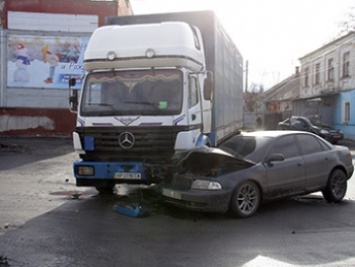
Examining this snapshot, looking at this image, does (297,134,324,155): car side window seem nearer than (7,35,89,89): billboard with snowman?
Yes

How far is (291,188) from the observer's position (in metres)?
8.26

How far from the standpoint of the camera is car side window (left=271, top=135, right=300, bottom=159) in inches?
329

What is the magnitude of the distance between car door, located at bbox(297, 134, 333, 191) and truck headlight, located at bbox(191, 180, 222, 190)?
208 centimetres

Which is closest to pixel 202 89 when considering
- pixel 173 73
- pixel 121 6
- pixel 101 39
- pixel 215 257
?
pixel 173 73

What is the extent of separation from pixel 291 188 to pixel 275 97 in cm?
5800

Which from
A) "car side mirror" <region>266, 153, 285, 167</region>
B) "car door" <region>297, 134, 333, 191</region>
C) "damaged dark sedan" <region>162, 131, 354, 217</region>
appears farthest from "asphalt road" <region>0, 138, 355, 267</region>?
"car side mirror" <region>266, 153, 285, 167</region>

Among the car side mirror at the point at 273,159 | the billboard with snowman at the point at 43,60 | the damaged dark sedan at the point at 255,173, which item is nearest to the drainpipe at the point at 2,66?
the billboard with snowman at the point at 43,60

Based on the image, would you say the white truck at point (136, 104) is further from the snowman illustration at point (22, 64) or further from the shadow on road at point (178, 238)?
the snowman illustration at point (22, 64)

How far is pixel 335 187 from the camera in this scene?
8961 millimetres

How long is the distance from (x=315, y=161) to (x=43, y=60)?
1987 centimetres

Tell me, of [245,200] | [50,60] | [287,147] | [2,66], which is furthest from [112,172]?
[2,66]

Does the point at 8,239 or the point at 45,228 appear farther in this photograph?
the point at 45,228

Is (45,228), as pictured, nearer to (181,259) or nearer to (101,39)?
(181,259)

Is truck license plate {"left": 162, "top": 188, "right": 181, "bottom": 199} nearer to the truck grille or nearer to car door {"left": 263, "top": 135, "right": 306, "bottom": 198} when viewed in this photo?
the truck grille
